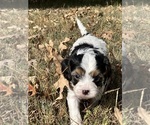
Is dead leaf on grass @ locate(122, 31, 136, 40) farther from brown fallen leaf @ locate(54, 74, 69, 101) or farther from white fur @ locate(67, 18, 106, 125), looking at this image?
brown fallen leaf @ locate(54, 74, 69, 101)

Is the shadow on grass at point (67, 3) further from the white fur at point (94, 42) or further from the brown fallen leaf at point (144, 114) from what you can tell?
the brown fallen leaf at point (144, 114)

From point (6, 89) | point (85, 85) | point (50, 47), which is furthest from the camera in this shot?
point (50, 47)

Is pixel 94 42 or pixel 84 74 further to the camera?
pixel 94 42

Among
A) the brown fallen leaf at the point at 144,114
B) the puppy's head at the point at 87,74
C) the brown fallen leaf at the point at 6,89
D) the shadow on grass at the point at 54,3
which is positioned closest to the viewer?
the puppy's head at the point at 87,74

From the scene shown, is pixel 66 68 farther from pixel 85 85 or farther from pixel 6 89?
pixel 6 89

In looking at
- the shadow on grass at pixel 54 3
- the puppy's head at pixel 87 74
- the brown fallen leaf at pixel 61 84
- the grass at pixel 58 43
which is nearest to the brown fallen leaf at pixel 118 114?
the grass at pixel 58 43

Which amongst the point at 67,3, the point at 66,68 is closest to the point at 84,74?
the point at 66,68

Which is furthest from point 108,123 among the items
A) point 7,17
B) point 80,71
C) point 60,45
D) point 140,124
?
point 7,17
